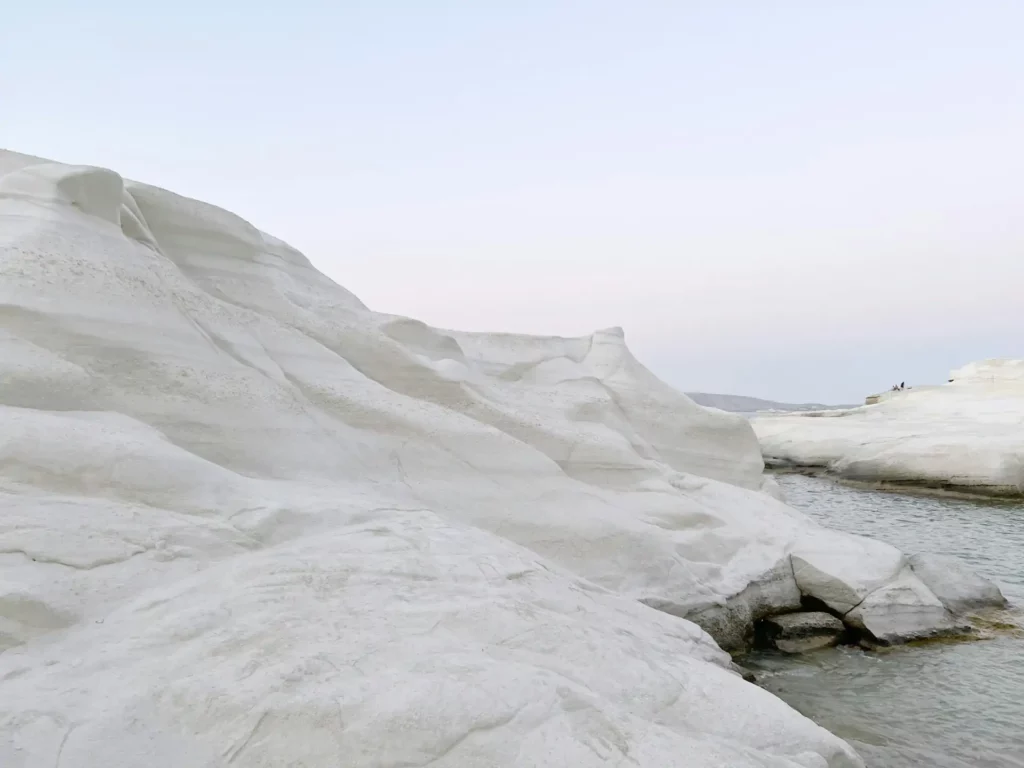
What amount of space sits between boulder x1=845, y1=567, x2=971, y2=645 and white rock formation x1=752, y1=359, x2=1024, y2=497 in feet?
44.4

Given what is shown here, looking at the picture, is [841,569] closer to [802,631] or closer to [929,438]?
[802,631]

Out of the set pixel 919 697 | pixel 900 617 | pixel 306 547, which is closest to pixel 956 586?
pixel 900 617


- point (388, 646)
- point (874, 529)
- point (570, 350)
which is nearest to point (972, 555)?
point (874, 529)

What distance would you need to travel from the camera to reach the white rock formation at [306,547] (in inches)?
145

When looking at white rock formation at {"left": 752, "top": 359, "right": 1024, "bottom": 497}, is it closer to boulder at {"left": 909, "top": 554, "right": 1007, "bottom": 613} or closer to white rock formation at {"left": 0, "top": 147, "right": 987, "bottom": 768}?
boulder at {"left": 909, "top": 554, "right": 1007, "bottom": 613}

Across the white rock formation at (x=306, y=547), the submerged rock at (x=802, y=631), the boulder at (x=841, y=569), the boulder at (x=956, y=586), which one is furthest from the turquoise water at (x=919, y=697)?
the white rock formation at (x=306, y=547)

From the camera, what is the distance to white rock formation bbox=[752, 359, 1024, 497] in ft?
67.8

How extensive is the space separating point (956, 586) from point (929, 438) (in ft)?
46.7

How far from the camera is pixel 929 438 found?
74.7 feet

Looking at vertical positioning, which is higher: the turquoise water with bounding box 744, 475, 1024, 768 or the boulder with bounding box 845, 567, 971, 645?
the boulder with bounding box 845, 567, 971, 645

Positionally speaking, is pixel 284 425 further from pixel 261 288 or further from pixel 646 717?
pixel 646 717

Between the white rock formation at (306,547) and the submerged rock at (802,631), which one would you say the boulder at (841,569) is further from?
the submerged rock at (802,631)

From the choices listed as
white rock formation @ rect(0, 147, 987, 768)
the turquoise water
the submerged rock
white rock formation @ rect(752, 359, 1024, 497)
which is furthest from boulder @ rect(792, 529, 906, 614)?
white rock formation @ rect(752, 359, 1024, 497)

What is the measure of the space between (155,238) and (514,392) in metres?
6.15
